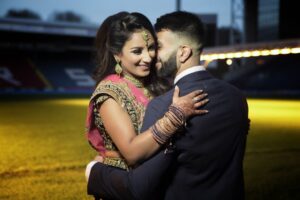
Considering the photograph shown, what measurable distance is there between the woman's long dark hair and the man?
0.90ft

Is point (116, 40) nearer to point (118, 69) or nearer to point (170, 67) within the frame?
point (118, 69)

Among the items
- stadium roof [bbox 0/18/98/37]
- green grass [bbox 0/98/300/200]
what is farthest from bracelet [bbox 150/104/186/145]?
stadium roof [bbox 0/18/98/37]

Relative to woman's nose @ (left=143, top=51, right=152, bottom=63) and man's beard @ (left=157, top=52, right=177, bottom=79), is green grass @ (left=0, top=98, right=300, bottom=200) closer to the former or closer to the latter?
woman's nose @ (left=143, top=51, right=152, bottom=63)

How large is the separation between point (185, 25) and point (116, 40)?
0.51 m

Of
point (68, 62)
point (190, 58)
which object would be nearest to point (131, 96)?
point (190, 58)

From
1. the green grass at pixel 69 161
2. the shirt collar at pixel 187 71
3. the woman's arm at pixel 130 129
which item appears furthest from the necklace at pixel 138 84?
the green grass at pixel 69 161

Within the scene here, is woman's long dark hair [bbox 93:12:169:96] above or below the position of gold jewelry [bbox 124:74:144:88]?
above

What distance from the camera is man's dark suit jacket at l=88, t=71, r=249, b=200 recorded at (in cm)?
163

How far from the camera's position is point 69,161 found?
6.79 m

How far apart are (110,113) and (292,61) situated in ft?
114

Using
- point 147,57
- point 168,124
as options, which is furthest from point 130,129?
point 147,57

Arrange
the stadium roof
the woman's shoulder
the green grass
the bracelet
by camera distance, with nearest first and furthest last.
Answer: the bracelet
the woman's shoulder
the green grass
the stadium roof

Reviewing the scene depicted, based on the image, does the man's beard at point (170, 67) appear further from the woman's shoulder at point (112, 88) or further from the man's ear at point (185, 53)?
the woman's shoulder at point (112, 88)

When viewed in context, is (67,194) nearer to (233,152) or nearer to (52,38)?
(233,152)
